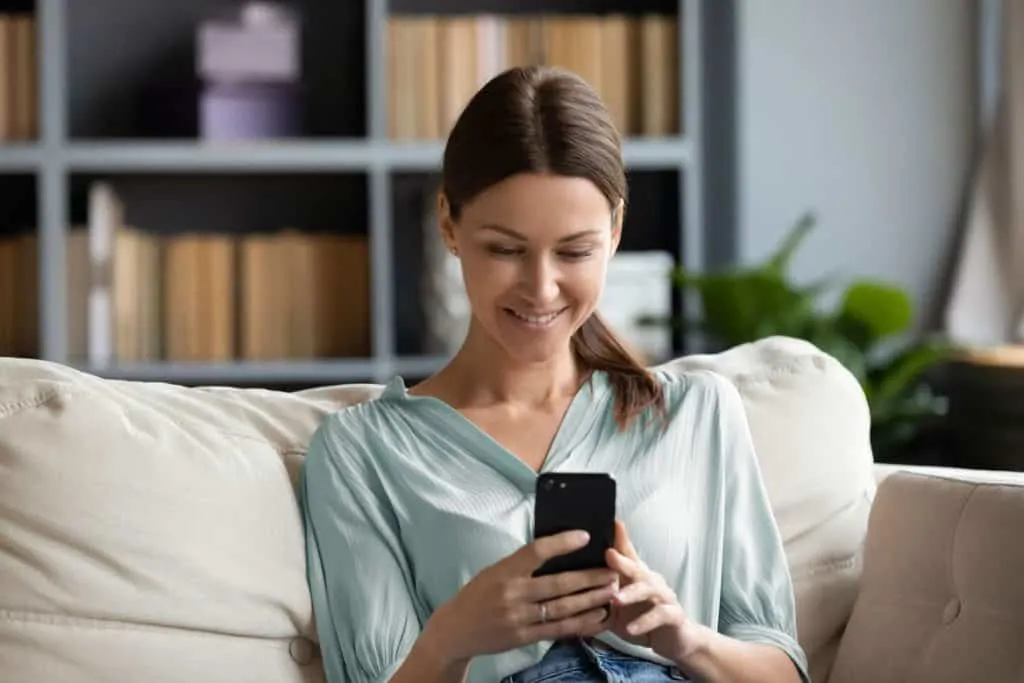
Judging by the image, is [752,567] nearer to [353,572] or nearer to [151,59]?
[353,572]

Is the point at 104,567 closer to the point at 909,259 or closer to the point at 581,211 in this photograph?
the point at 581,211

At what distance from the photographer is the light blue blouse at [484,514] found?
5.57 ft

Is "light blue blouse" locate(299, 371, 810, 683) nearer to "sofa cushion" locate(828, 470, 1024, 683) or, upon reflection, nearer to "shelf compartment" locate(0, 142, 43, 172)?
"sofa cushion" locate(828, 470, 1024, 683)

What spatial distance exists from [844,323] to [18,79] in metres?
1.99

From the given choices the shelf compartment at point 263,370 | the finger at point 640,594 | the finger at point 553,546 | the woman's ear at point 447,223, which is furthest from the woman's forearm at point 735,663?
the shelf compartment at point 263,370

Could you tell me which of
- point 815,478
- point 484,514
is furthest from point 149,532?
point 815,478

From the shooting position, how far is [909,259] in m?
4.14

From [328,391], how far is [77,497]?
1.27 ft

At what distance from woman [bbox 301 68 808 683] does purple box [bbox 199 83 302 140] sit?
7.18 ft

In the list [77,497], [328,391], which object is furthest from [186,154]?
[77,497]

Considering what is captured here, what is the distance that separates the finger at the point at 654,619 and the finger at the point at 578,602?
5 cm

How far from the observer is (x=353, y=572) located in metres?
1.71

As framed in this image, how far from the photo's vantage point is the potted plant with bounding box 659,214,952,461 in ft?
12.1

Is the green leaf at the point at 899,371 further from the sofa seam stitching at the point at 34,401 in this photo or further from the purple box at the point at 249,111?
the sofa seam stitching at the point at 34,401
